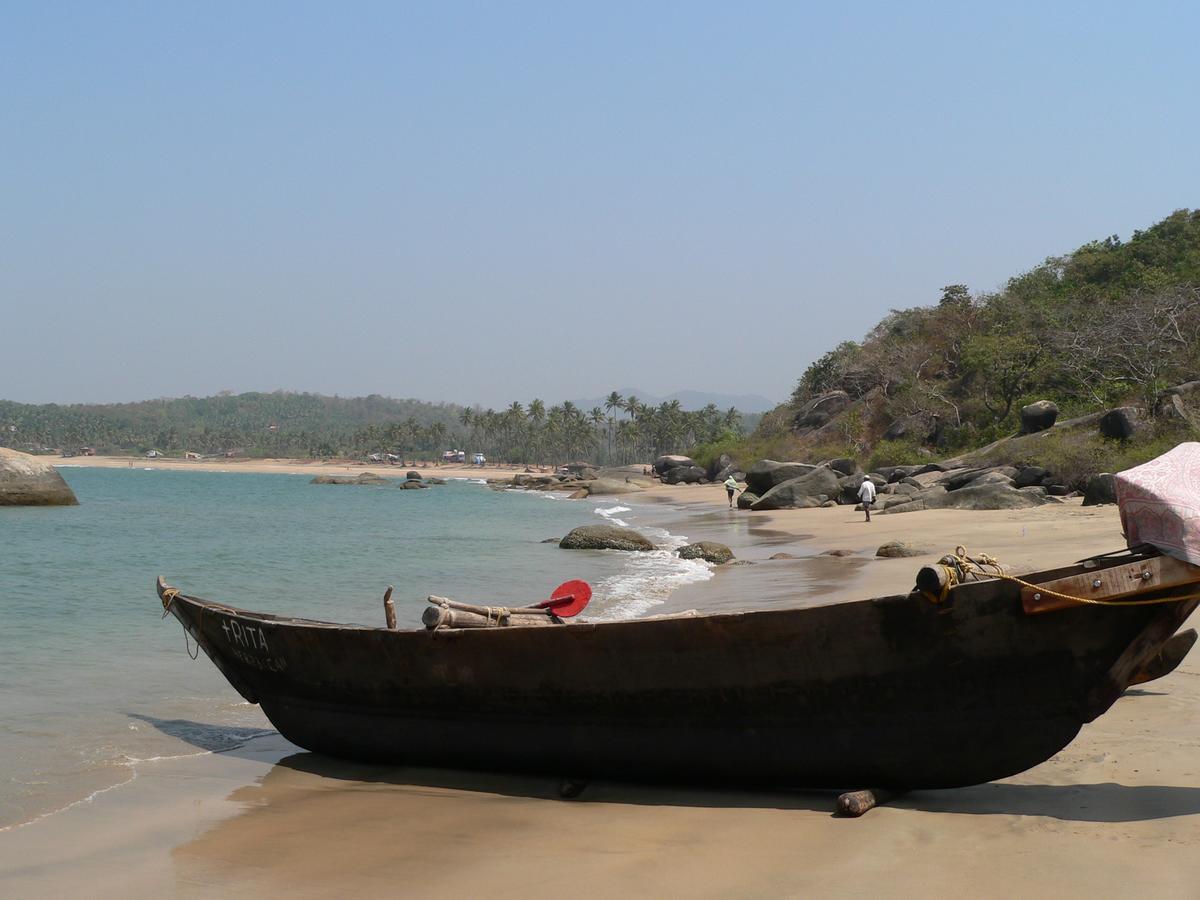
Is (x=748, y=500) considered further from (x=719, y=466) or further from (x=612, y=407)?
(x=612, y=407)

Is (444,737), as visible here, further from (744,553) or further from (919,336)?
(919,336)

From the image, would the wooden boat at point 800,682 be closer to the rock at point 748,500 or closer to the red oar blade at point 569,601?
the red oar blade at point 569,601

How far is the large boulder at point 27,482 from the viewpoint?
3775 cm

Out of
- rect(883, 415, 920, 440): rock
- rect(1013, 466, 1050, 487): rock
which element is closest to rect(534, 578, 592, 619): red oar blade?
rect(1013, 466, 1050, 487): rock

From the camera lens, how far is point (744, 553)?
2150 centimetres

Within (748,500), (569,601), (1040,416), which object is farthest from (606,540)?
(1040,416)

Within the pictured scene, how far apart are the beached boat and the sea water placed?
264 centimetres

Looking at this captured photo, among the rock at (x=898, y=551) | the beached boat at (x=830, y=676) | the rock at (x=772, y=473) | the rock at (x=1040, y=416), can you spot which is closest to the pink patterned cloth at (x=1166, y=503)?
the beached boat at (x=830, y=676)

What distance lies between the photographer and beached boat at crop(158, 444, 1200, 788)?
4.76 m

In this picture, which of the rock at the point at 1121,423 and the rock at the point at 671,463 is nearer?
the rock at the point at 1121,423

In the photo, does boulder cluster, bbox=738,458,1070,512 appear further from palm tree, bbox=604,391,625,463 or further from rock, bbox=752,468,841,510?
palm tree, bbox=604,391,625,463

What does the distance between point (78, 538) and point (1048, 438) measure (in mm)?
27955

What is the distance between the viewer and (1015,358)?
40.2 metres

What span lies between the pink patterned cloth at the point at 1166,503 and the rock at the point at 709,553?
48.4 ft
